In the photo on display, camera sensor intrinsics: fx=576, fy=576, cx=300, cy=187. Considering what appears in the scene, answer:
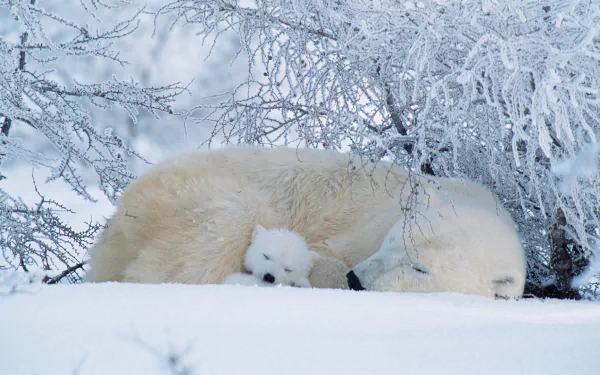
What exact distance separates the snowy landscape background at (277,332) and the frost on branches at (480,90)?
81 cm

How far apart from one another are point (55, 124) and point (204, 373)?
10.2ft

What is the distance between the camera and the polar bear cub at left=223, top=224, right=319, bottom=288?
311 cm

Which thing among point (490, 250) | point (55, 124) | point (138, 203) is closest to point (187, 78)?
point (55, 124)

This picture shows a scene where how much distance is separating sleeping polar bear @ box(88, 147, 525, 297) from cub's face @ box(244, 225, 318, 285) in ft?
0.21

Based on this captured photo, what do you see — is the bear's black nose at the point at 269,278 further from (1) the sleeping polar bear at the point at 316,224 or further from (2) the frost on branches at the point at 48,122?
(2) the frost on branches at the point at 48,122

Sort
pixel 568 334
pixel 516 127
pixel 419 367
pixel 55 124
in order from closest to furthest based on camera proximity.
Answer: pixel 419 367 → pixel 568 334 → pixel 516 127 → pixel 55 124

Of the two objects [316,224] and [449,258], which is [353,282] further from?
[316,224]

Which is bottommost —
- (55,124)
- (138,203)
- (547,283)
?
(547,283)

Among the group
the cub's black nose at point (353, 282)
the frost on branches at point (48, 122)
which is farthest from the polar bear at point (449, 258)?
the frost on branches at point (48, 122)

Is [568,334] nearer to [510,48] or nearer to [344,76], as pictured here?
[510,48]

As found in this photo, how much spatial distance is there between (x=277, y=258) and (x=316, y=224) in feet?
1.48

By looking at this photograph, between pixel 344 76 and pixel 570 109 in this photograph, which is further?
pixel 344 76

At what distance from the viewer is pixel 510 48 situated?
256cm

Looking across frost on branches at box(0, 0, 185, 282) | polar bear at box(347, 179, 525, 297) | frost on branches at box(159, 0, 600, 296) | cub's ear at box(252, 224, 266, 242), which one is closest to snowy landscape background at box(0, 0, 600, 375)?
polar bear at box(347, 179, 525, 297)
